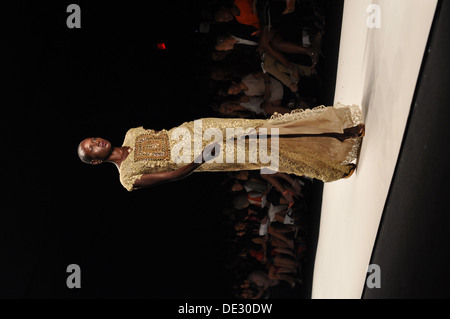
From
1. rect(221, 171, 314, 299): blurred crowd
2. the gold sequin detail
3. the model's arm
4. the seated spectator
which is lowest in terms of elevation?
rect(221, 171, 314, 299): blurred crowd

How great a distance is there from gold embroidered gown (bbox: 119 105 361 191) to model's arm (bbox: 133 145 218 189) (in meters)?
0.08

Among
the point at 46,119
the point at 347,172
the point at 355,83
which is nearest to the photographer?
the point at 347,172

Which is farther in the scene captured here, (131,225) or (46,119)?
(131,225)

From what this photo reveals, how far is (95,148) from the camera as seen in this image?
11.3ft

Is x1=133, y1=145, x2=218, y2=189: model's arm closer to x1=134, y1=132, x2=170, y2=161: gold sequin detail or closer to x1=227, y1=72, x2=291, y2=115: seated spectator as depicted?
x1=134, y1=132, x2=170, y2=161: gold sequin detail

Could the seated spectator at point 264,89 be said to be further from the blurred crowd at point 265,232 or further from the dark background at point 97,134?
the blurred crowd at point 265,232

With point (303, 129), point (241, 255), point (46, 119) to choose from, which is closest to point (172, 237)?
point (241, 255)

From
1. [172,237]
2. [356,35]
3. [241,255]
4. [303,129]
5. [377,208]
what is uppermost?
[356,35]

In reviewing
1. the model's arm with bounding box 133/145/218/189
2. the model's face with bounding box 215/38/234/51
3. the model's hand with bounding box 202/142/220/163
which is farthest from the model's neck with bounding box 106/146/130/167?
the model's face with bounding box 215/38/234/51

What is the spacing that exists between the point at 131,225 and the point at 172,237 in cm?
69

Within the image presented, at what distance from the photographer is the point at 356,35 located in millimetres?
4180

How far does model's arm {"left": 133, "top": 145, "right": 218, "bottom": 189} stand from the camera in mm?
3281

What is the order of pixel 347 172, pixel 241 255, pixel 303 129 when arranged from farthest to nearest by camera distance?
1. pixel 241 255
2. pixel 347 172
3. pixel 303 129
